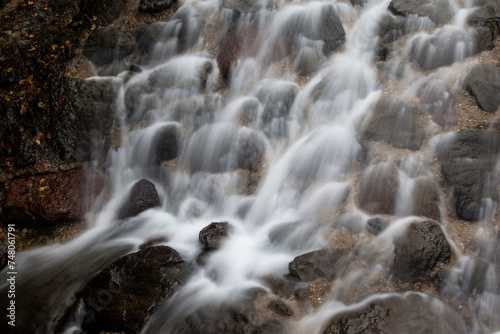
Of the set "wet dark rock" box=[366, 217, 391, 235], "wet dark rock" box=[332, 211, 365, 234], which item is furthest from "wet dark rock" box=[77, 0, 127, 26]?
"wet dark rock" box=[366, 217, 391, 235]

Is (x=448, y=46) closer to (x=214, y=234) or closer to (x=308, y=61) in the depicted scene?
(x=308, y=61)

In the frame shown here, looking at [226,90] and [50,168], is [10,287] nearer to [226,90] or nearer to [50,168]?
[50,168]

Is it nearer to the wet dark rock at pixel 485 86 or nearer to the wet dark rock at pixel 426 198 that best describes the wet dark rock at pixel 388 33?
the wet dark rock at pixel 485 86

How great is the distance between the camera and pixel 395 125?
5973 mm

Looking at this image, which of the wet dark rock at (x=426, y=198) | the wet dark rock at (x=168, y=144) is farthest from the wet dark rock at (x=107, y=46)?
the wet dark rock at (x=426, y=198)

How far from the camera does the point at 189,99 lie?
752cm

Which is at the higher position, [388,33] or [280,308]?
[388,33]

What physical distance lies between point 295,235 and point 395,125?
8.07ft

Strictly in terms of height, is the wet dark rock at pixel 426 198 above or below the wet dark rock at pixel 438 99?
below

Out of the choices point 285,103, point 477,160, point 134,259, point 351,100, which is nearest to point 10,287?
point 134,259

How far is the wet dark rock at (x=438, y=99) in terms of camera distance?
5.85 metres

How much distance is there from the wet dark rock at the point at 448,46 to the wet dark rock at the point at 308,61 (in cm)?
174

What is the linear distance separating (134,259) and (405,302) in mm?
3580

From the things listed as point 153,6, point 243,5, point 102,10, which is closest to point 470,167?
point 243,5
